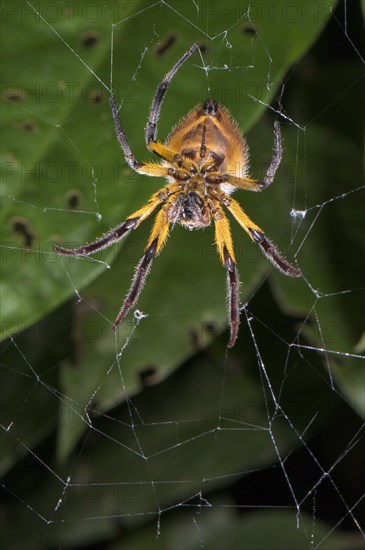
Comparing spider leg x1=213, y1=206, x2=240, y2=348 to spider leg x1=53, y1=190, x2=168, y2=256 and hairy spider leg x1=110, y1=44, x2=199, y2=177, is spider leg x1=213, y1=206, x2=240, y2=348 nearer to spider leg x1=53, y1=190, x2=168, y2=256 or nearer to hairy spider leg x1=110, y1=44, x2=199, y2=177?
spider leg x1=53, y1=190, x2=168, y2=256

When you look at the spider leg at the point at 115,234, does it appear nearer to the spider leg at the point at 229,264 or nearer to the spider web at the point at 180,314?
the spider web at the point at 180,314

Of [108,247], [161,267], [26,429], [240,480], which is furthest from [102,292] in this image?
[240,480]

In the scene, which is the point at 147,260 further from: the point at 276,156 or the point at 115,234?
the point at 276,156

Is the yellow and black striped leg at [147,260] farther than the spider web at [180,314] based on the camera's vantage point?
Yes

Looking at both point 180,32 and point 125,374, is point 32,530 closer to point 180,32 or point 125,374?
point 125,374

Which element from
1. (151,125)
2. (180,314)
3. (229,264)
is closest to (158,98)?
(151,125)

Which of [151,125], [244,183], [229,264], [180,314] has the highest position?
[151,125]

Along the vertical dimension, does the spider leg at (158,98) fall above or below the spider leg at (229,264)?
above

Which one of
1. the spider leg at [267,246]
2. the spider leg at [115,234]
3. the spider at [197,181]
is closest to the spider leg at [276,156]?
the spider at [197,181]
